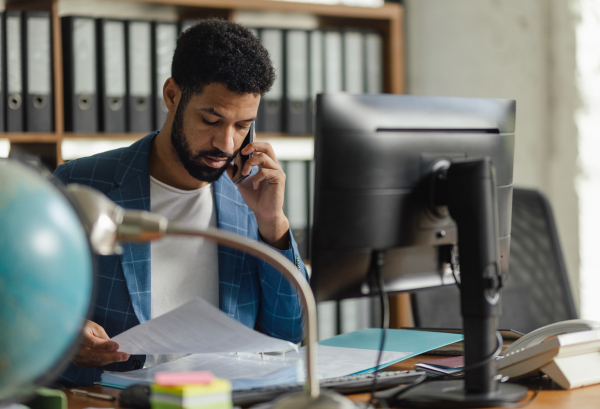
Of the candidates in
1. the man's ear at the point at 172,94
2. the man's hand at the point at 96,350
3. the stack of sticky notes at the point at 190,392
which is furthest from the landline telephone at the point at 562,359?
the man's ear at the point at 172,94

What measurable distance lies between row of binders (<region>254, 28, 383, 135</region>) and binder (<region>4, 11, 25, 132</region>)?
694 millimetres

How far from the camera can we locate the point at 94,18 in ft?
6.23

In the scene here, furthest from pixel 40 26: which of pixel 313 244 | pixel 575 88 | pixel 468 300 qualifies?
pixel 575 88

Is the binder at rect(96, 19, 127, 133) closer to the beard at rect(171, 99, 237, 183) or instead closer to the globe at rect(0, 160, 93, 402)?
the beard at rect(171, 99, 237, 183)

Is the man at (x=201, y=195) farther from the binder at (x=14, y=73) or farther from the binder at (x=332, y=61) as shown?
the binder at (x=332, y=61)

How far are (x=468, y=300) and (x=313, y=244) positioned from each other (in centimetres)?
22

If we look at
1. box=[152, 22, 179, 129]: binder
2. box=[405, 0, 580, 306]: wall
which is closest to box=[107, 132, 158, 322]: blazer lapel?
box=[152, 22, 179, 129]: binder

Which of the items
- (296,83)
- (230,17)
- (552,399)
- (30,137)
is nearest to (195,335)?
(552,399)

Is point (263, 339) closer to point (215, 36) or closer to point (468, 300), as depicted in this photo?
point (468, 300)

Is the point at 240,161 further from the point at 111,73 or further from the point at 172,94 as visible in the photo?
the point at 111,73

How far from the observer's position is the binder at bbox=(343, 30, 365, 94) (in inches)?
84.6

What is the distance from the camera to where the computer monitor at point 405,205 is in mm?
844

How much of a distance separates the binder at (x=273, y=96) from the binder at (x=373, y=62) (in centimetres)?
31

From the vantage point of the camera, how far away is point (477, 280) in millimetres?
844
